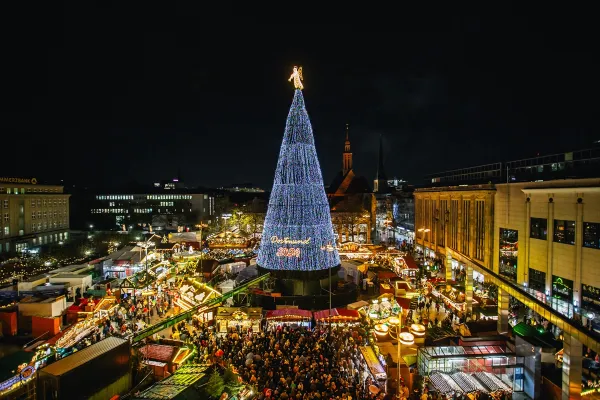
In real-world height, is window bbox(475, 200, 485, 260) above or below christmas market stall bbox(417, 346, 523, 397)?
above

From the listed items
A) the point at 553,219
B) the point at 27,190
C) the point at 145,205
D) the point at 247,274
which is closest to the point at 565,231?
the point at 553,219

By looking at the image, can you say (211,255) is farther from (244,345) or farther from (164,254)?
(244,345)

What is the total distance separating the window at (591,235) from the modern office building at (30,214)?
66.5 meters

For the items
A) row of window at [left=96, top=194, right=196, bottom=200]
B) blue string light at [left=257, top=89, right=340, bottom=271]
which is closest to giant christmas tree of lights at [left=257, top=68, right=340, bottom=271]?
blue string light at [left=257, top=89, right=340, bottom=271]

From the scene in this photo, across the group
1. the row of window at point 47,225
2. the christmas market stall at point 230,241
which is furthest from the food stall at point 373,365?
the row of window at point 47,225

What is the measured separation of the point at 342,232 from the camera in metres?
62.5

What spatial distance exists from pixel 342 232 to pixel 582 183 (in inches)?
1744

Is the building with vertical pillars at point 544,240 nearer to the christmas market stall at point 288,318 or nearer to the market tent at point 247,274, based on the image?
the christmas market stall at point 288,318

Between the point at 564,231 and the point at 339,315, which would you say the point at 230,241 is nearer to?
the point at 339,315

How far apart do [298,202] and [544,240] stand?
648 inches

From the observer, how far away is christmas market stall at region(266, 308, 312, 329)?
60.1ft

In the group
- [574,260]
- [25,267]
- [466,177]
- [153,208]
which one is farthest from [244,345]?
[153,208]

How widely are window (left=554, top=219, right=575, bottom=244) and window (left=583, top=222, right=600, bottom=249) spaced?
89cm

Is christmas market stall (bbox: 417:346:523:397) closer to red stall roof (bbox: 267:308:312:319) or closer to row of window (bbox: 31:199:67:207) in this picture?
red stall roof (bbox: 267:308:312:319)
